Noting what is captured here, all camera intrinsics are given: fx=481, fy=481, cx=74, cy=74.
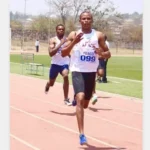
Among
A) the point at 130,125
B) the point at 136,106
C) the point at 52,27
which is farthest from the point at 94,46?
the point at 52,27

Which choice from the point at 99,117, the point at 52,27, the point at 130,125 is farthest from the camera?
the point at 52,27

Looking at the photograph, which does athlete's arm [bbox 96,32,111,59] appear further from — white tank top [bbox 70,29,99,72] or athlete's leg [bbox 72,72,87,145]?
athlete's leg [bbox 72,72,87,145]

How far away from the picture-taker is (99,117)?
937 centimetres

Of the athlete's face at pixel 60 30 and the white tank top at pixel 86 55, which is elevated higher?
the athlete's face at pixel 60 30

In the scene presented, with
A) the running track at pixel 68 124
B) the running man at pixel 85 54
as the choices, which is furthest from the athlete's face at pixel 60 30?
the running man at pixel 85 54

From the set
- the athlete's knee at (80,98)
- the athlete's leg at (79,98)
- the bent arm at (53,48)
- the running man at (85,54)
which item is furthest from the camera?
the bent arm at (53,48)

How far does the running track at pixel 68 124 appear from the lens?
686 cm

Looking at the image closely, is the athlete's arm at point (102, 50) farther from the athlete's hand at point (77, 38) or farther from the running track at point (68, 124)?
the running track at point (68, 124)

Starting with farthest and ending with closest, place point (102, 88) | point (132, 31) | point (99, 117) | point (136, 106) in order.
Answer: point (132, 31) < point (102, 88) < point (136, 106) < point (99, 117)

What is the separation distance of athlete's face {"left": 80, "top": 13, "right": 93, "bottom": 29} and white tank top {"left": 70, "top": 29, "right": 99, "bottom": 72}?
139mm

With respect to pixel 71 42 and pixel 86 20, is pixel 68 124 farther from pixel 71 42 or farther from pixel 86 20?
pixel 86 20

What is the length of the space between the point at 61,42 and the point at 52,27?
63373mm

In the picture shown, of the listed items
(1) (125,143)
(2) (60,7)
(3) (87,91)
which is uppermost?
(2) (60,7)
